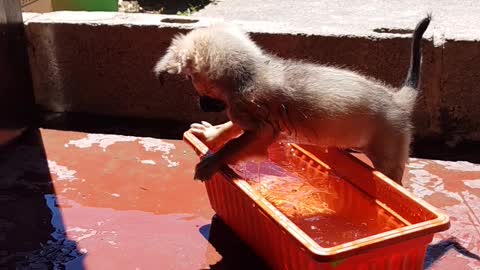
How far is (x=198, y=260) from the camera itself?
346 cm

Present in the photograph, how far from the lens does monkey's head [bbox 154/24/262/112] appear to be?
339cm

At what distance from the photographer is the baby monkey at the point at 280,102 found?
11.2 feet

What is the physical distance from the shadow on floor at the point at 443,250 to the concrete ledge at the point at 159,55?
4.71 feet

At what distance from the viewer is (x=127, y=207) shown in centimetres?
399

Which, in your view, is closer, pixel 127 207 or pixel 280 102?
pixel 280 102

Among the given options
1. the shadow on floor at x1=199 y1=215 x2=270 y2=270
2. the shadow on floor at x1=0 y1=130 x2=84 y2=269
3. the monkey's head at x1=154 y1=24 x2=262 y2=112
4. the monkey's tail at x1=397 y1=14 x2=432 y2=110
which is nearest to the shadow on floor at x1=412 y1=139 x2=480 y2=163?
the monkey's tail at x1=397 y1=14 x2=432 y2=110

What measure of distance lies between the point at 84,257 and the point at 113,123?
197cm

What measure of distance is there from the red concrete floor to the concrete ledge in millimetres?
385

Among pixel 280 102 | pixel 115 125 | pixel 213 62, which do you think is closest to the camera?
pixel 213 62

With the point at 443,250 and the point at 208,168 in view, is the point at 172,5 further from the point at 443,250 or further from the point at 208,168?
the point at 443,250

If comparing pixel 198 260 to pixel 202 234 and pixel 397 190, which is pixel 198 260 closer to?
pixel 202 234

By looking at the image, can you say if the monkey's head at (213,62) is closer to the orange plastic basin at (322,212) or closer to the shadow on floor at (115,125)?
the orange plastic basin at (322,212)

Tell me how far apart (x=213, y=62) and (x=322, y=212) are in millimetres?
1045

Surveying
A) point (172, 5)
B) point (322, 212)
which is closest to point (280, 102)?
point (322, 212)
